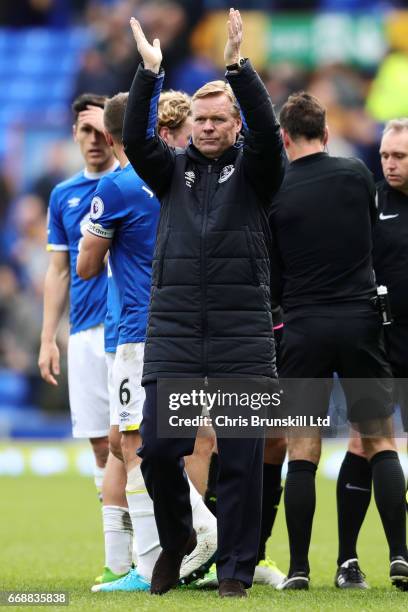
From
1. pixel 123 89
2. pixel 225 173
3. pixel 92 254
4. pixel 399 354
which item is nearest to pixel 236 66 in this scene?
pixel 225 173

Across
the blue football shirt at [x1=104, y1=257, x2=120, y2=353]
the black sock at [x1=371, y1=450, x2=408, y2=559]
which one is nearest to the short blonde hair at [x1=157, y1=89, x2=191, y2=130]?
the blue football shirt at [x1=104, y1=257, x2=120, y2=353]

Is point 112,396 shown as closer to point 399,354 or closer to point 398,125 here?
point 399,354

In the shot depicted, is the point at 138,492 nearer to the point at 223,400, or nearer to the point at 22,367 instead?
the point at 223,400

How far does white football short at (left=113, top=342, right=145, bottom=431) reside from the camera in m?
6.27

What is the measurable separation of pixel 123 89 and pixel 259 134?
1435 cm

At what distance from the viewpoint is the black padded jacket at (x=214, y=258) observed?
5.62 metres

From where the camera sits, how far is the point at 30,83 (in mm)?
24219

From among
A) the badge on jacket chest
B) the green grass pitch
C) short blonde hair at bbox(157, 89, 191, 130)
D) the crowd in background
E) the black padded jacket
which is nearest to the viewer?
the green grass pitch

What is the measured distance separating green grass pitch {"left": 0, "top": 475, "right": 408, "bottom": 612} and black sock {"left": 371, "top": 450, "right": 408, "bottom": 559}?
0.25 metres

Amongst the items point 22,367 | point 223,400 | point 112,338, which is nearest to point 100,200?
point 112,338

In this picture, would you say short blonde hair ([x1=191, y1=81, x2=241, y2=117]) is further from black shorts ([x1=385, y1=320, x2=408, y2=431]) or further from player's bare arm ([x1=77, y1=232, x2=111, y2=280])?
black shorts ([x1=385, y1=320, x2=408, y2=431])

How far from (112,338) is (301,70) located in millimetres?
14910

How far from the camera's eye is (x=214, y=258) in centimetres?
565

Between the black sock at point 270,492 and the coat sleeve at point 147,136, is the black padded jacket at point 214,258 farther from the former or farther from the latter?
the black sock at point 270,492
